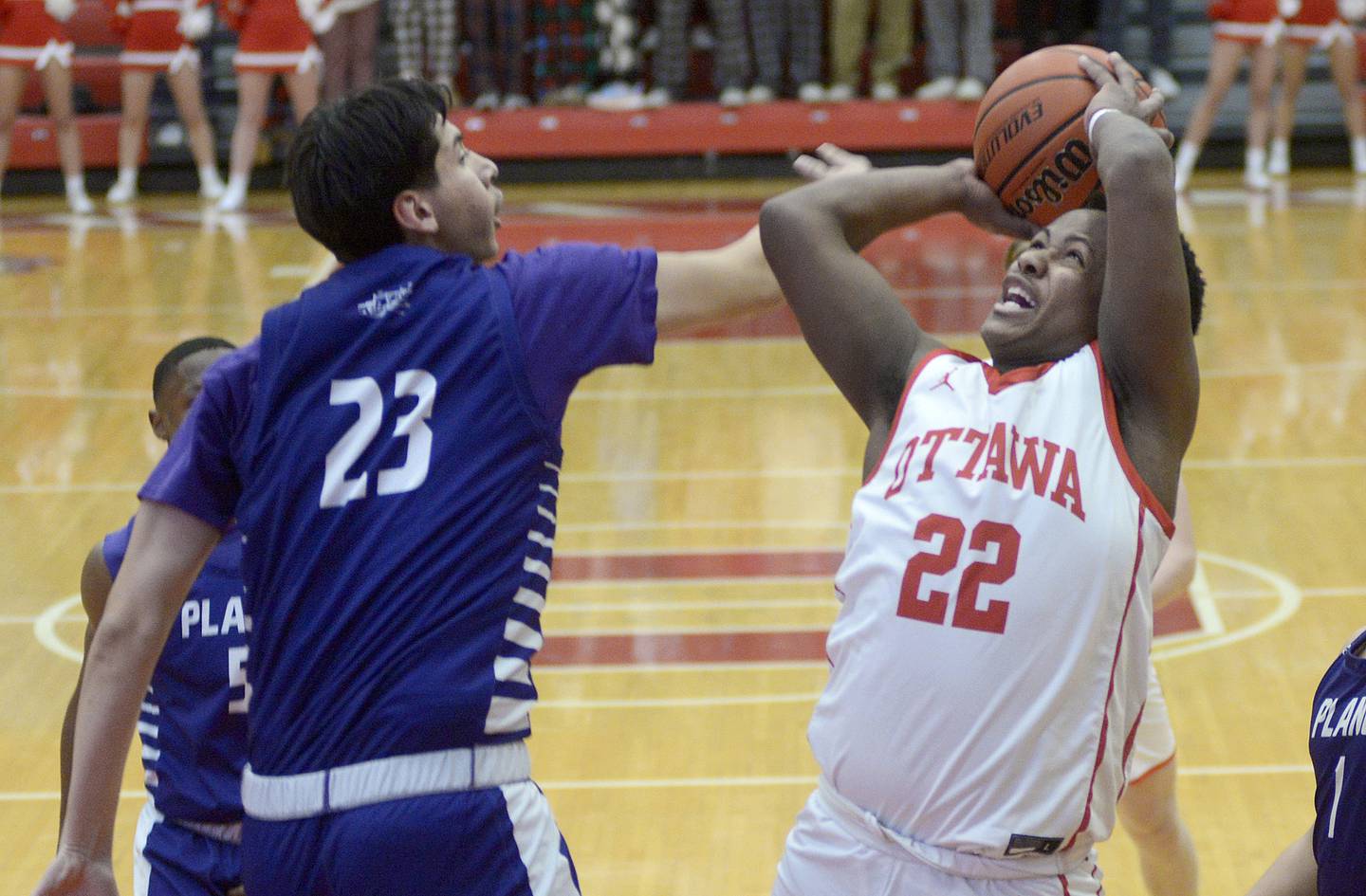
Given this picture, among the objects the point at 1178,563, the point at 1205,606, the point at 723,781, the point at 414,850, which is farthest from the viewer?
the point at 1205,606

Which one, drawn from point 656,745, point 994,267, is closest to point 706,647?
point 656,745

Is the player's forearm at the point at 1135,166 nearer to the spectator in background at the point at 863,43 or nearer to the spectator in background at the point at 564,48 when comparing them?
the spectator in background at the point at 863,43

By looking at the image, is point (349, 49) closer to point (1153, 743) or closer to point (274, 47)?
point (274, 47)

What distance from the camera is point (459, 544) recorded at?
2227mm

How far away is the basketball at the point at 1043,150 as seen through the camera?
267cm

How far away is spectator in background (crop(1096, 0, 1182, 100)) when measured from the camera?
13266 millimetres

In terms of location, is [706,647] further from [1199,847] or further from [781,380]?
[781,380]

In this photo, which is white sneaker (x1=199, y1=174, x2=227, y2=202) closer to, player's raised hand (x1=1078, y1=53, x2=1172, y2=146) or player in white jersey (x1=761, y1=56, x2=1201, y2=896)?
player's raised hand (x1=1078, y1=53, x2=1172, y2=146)

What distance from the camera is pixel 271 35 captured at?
12.4 metres

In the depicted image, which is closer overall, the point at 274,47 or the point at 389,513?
the point at 389,513

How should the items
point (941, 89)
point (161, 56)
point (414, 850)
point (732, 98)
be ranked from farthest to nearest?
point (732, 98), point (941, 89), point (161, 56), point (414, 850)

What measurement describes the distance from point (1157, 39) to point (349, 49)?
5973 millimetres

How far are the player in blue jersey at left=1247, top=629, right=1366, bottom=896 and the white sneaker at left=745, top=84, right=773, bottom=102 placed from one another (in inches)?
449

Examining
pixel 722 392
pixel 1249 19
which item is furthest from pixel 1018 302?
pixel 1249 19
